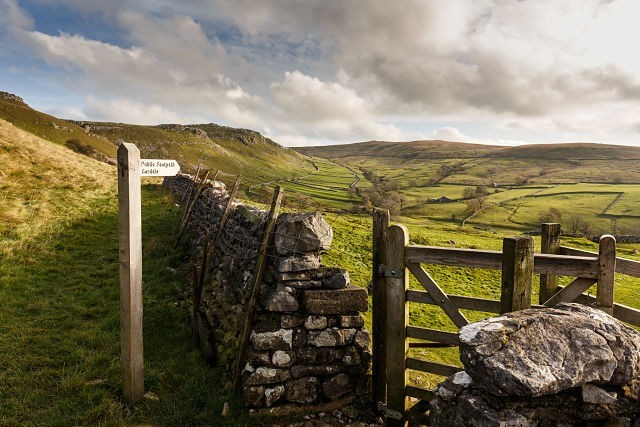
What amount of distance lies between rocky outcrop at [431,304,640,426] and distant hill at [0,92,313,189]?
5192cm

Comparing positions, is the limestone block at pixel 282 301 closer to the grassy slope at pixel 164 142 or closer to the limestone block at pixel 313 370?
the limestone block at pixel 313 370

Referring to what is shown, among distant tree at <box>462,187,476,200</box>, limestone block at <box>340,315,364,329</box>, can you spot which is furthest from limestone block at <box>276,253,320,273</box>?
distant tree at <box>462,187,476,200</box>

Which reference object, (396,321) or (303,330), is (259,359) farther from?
(396,321)

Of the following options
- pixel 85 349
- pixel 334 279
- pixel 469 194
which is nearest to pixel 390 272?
pixel 334 279

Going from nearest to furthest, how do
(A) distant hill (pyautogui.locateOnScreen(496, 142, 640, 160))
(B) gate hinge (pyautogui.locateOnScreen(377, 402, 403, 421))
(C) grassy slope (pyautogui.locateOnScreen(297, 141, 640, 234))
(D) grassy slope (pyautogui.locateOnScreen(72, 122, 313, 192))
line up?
(B) gate hinge (pyautogui.locateOnScreen(377, 402, 403, 421)), (C) grassy slope (pyautogui.locateOnScreen(297, 141, 640, 234)), (D) grassy slope (pyautogui.locateOnScreen(72, 122, 313, 192)), (A) distant hill (pyautogui.locateOnScreen(496, 142, 640, 160))

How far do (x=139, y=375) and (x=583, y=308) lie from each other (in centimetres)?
585

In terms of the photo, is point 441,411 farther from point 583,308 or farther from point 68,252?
point 68,252

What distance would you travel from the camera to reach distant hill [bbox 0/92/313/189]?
58.9m

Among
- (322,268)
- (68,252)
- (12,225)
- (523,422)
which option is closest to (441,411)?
(523,422)

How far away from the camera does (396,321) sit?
17.4ft

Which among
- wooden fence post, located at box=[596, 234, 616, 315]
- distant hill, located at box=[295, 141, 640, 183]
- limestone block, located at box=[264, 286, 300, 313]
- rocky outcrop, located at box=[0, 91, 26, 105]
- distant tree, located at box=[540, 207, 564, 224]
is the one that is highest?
rocky outcrop, located at box=[0, 91, 26, 105]

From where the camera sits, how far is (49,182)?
19625mm

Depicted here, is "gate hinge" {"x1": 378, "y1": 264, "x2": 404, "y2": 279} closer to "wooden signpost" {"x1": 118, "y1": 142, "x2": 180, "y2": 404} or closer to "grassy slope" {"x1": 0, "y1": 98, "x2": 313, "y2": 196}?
"wooden signpost" {"x1": 118, "y1": 142, "x2": 180, "y2": 404}

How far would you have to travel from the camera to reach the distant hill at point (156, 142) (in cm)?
5894
